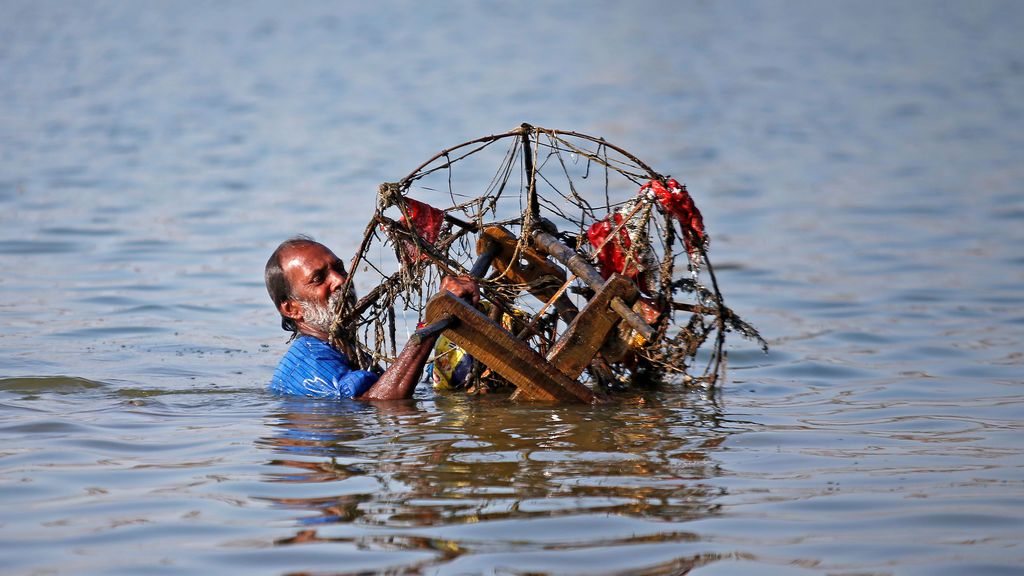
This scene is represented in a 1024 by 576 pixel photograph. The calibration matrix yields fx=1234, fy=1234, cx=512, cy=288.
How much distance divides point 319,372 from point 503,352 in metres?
1.35

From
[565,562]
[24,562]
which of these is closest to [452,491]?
[565,562]

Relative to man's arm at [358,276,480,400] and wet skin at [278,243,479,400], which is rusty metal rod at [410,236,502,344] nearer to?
man's arm at [358,276,480,400]

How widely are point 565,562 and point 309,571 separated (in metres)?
0.89

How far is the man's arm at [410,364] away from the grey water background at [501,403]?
168 millimetres

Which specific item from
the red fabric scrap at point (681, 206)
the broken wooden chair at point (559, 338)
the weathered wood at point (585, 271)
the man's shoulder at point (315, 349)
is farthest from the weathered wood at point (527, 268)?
the man's shoulder at point (315, 349)

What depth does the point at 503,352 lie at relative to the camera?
5.98 m

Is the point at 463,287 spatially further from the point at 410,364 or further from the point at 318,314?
the point at 318,314

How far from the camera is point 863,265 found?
11883 mm

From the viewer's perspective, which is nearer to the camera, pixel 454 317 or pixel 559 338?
pixel 454 317

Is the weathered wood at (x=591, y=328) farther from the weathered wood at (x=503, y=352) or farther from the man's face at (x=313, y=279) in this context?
the man's face at (x=313, y=279)

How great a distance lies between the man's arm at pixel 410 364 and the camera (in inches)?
238

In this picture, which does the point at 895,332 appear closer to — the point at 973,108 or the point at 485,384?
the point at 485,384

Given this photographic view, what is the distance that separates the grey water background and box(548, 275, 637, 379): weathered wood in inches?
14.9

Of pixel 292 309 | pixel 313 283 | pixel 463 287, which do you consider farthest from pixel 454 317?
pixel 292 309
